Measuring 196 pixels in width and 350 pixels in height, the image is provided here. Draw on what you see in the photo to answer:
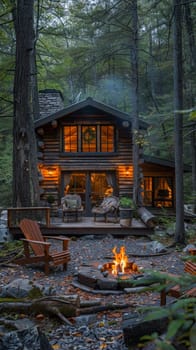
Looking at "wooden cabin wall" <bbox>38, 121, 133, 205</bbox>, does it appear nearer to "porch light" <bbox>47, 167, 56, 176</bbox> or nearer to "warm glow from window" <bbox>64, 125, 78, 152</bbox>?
"porch light" <bbox>47, 167, 56, 176</bbox>

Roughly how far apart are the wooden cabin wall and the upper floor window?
27cm

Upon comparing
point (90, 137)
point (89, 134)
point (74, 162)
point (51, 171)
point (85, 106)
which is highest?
point (85, 106)

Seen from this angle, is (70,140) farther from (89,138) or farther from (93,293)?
(93,293)

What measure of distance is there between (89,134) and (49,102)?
10.0ft

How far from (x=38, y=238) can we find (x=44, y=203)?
5.92m

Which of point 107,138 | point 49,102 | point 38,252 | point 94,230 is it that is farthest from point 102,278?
point 49,102

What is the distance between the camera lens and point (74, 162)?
12.9 metres

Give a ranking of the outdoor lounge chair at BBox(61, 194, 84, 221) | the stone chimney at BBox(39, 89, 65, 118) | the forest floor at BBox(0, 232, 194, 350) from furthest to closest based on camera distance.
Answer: the stone chimney at BBox(39, 89, 65, 118) < the outdoor lounge chair at BBox(61, 194, 84, 221) < the forest floor at BBox(0, 232, 194, 350)

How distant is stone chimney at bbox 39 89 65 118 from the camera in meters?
14.5

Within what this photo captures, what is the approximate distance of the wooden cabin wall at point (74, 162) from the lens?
1282 cm

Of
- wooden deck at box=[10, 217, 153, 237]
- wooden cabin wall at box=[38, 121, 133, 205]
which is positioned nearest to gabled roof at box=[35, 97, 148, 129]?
wooden cabin wall at box=[38, 121, 133, 205]

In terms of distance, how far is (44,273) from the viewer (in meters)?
6.12

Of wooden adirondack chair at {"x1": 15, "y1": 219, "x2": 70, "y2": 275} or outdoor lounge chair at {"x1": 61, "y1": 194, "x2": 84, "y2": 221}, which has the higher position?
outdoor lounge chair at {"x1": 61, "y1": 194, "x2": 84, "y2": 221}

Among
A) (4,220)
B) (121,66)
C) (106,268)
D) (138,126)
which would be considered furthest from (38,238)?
(121,66)
